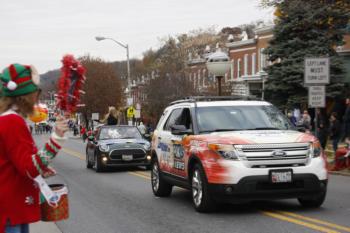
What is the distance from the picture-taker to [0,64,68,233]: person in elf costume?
419 centimetres

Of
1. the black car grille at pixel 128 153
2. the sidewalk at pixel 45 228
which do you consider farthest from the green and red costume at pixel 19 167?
the black car grille at pixel 128 153

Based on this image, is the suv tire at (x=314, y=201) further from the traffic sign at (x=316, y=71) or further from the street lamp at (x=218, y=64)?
the street lamp at (x=218, y=64)

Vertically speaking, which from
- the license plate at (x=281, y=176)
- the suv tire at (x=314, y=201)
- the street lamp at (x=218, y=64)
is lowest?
the suv tire at (x=314, y=201)

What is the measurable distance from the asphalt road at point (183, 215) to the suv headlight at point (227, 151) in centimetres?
92

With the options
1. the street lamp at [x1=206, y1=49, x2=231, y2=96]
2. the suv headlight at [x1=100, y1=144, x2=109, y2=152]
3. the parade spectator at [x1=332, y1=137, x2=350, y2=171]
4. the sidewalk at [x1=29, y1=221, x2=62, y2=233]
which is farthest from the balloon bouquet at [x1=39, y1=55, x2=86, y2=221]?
the street lamp at [x1=206, y1=49, x2=231, y2=96]

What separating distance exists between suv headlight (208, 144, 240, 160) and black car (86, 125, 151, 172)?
1035 centimetres

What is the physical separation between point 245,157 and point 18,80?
222 inches

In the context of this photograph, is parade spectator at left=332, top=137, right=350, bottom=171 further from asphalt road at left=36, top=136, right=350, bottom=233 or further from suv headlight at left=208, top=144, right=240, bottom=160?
suv headlight at left=208, top=144, right=240, bottom=160

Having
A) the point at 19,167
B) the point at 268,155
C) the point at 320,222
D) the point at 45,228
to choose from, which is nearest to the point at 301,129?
the point at 268,155

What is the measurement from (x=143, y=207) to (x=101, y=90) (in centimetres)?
6738

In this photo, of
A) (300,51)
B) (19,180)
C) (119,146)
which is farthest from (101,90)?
(19,180)

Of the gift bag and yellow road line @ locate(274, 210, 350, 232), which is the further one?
yellow road line @ locate(274, 210, 350, 232)

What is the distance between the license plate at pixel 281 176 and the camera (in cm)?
944

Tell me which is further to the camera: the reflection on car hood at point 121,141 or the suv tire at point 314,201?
the reflection on car hood at point 121,141
